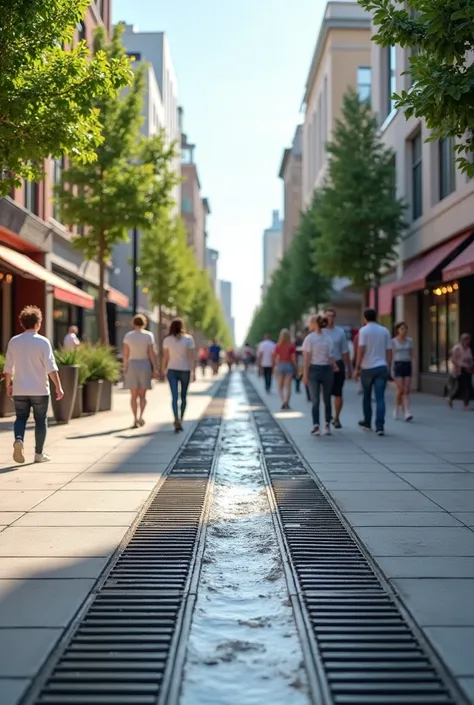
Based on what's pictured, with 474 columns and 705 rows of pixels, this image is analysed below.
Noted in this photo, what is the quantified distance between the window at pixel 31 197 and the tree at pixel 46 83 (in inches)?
537

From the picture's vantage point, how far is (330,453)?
10906 mm

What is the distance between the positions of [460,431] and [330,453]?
3.68 m

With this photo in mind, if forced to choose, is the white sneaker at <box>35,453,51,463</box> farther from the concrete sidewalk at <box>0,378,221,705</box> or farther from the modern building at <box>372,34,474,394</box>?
the modern building at <box>372,34,474,394</box>

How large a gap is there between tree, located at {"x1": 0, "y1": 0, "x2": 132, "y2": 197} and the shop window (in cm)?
1411

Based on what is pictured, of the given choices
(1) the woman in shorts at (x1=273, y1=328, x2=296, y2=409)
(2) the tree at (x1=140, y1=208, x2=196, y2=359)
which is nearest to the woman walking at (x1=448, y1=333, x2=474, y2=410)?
(1) the woman in shorts at (x1=273, y1=328, x2=296, y2=409)

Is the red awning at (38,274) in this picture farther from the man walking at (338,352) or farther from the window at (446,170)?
the window at (446,170)

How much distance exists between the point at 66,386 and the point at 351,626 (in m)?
11.4

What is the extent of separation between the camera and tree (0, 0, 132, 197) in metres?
9.34

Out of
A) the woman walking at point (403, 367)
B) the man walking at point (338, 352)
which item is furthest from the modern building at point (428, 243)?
the man walking at point (338, 352)

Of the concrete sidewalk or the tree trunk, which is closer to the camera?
the concrete sidewalk

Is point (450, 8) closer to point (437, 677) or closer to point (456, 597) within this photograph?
point (456, 597)

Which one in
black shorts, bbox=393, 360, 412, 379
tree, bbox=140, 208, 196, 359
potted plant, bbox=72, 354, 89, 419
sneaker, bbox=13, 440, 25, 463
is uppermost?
tree, bbox=140, 208, 196, 359

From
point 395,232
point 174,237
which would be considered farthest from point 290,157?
point 395,232

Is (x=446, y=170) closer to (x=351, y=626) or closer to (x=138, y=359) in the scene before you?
(x=138, y=359)
